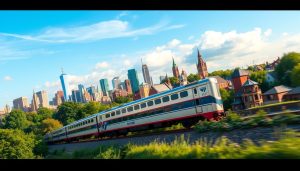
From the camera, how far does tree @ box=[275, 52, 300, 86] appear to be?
6247 centimetres

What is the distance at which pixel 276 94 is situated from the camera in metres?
58.9

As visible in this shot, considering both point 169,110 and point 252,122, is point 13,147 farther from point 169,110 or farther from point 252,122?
point 252,122

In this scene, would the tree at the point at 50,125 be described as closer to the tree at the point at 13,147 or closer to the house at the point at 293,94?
the tree at the point at 13,147

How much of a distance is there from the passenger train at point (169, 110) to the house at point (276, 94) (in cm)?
4282

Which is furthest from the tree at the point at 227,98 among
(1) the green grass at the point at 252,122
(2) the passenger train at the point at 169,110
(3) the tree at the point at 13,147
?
(1) the green grass at the point at 252,122

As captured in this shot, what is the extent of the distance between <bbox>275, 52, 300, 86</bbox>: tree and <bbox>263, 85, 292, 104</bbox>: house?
2.82m

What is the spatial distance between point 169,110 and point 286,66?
2041 inches

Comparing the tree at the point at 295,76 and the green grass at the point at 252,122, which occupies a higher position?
the tree at the point at 295,76

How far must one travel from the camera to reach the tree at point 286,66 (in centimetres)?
6247

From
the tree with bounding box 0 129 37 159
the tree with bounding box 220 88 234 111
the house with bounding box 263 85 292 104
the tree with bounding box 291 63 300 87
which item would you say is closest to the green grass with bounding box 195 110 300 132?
the tree with bounding box 0 129 37 159

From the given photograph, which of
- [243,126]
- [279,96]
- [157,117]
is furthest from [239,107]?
[243,126]
